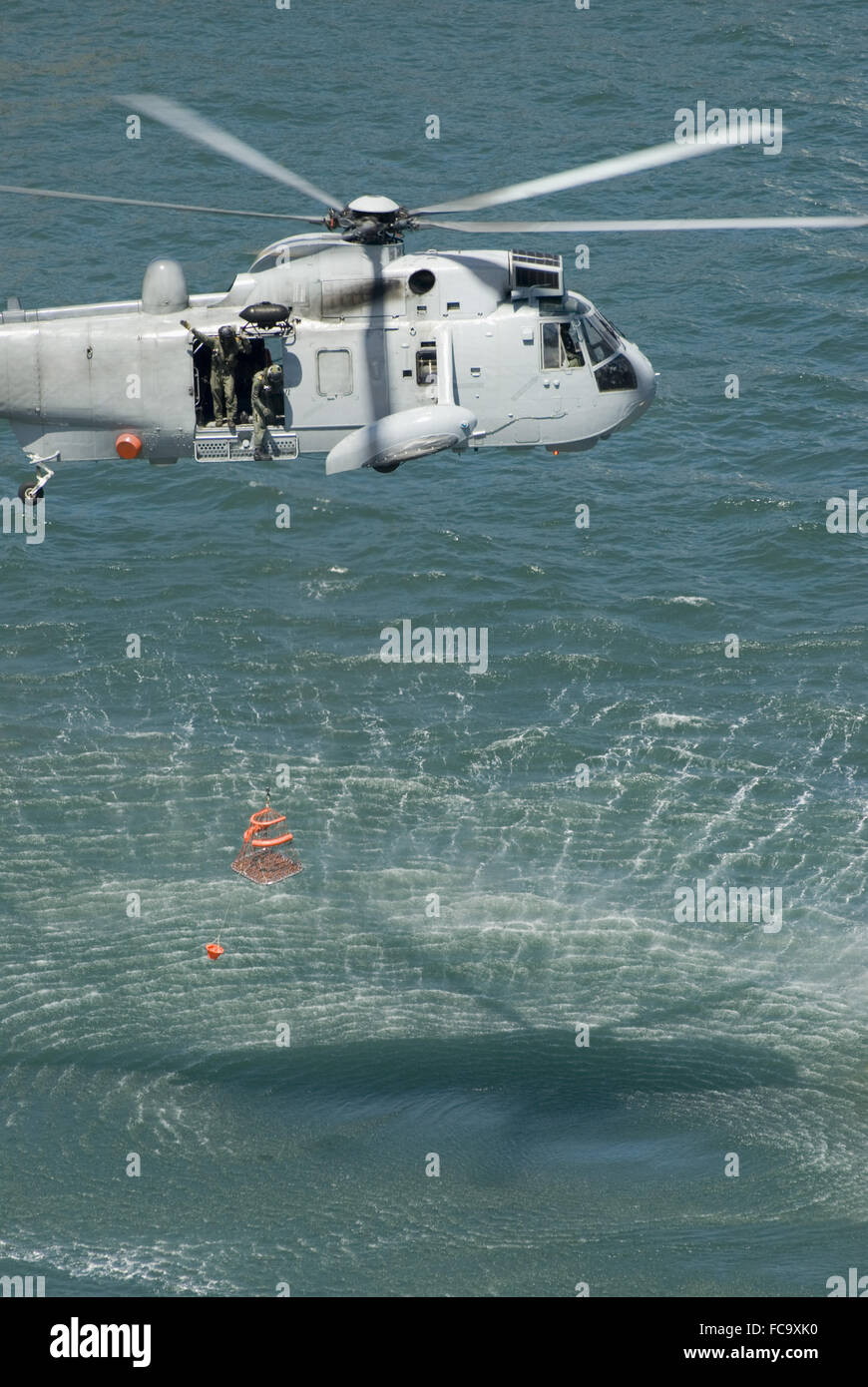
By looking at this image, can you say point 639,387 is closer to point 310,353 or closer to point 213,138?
point 310,353

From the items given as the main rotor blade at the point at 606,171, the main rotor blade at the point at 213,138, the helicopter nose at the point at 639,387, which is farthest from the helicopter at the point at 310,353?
the main rotor blade at the point at 606,171

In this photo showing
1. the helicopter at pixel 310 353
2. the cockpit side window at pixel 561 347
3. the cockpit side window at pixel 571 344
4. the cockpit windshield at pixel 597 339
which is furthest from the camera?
the cockpit windshield at pixel 597 339

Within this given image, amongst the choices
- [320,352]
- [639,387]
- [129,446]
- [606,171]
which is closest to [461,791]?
[639,387]

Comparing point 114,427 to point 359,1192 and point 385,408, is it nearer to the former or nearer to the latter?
point 385,408

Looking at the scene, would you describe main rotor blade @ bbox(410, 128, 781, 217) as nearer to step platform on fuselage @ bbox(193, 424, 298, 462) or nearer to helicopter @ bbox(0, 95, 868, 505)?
helicopter @ bbox(0, 95, 868, 505)

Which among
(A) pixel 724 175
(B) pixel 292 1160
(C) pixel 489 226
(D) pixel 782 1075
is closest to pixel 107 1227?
(B) pixel 292 1160

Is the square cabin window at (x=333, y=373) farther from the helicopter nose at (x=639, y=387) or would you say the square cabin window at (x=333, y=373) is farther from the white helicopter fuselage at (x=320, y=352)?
the helicopter nose at (x=639, y=387)
